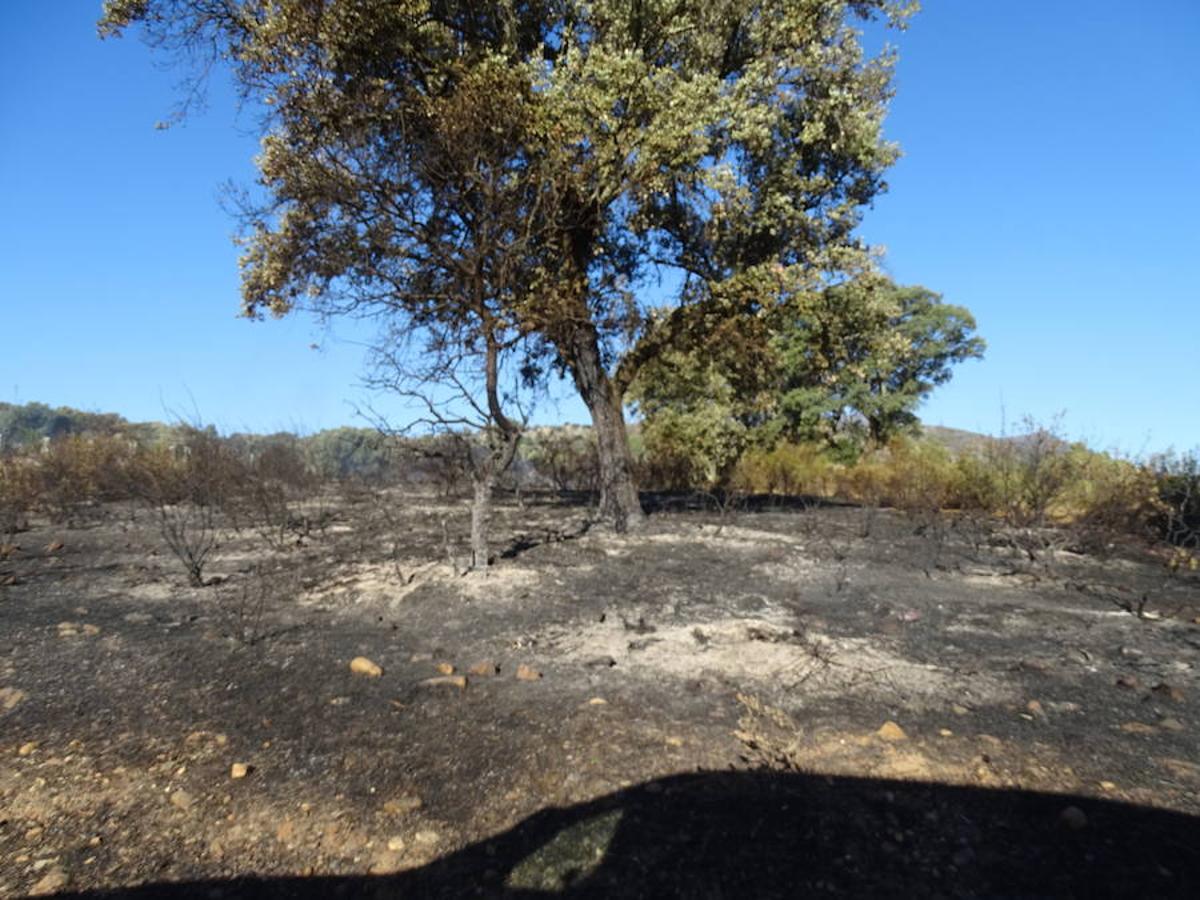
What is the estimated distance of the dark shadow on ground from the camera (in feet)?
7.17

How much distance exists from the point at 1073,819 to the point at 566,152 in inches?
279

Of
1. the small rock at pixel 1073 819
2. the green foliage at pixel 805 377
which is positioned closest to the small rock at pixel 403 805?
the small rock at pixel 1073 819

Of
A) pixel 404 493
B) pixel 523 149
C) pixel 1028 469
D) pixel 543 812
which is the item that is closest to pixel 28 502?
pixel 404 493

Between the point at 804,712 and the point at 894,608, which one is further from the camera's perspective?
the point at 894,608

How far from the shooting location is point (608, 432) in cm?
948

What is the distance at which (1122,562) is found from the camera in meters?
8.03

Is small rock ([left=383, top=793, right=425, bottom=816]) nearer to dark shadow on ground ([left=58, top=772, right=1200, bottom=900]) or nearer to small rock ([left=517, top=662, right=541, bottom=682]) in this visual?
dark shadow on ground ([left=58, top=772, right=1200, bottom=900])

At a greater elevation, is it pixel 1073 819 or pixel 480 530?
pixel 480 530

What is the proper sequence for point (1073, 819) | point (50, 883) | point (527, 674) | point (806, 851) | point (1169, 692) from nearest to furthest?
point (50, 883)
point (806, 851)
point (1073, 819)
point (1169, 692)
point (527, 674)

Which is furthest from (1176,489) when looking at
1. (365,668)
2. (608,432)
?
(365,668)

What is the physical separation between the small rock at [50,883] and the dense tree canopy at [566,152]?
5754 millimetres

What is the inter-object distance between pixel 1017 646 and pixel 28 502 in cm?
1262

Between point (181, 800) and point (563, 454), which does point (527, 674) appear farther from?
point (563, 454)

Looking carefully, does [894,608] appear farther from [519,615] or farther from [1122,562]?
[1122,562]
